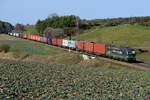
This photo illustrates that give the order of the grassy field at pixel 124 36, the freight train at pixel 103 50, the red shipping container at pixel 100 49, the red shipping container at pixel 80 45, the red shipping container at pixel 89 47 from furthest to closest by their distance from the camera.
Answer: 1. the grassy field at pixel 124 36
2. the red shipping container at pixel 80 45
3. the red shipping container at pixel 89 47
4. the red shipping container at pixel 100 49
5. the freight train at pixel 103 50

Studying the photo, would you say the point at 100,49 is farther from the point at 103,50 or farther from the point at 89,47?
the point at 89,47

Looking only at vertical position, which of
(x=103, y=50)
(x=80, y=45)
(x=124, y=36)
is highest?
(x=103, y=50)

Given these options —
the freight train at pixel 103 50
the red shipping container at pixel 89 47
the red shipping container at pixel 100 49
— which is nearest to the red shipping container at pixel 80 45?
the freight train at pixel 103 50

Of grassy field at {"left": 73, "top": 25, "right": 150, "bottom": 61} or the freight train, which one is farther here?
grassy field at {"left": 73, "top": 25, "right": 150, "bottom": 61}

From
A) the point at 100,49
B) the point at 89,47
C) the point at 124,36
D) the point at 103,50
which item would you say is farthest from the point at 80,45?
the point at 124,36

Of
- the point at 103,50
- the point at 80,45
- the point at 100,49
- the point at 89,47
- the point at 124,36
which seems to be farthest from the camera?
the point at 124,36

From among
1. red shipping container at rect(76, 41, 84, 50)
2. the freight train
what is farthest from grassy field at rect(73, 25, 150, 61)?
red shipping container at rect(76, 41, 84, 50)

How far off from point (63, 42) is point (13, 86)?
85131 millimetres

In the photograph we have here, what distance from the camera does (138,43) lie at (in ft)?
436

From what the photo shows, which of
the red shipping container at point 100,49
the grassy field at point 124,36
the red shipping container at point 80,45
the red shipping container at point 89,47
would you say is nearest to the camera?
the red shipping container at point 100,49

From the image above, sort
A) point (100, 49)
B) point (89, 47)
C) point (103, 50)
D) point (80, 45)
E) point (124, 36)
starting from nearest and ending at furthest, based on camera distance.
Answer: point (103, 50)
point (100, 49)
point (89, 47)
point (80, 45)
point (124, 36)

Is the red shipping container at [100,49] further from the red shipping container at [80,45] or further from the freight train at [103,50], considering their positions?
the red shipping container at [80,45]

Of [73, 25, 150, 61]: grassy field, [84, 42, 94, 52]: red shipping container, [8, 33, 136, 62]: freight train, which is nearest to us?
[8, 33, 136, 62]: freight train

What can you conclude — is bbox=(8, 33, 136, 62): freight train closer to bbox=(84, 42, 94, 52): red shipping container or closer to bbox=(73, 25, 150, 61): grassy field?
bbox=(84, 42, 94, 52): red shipping container
